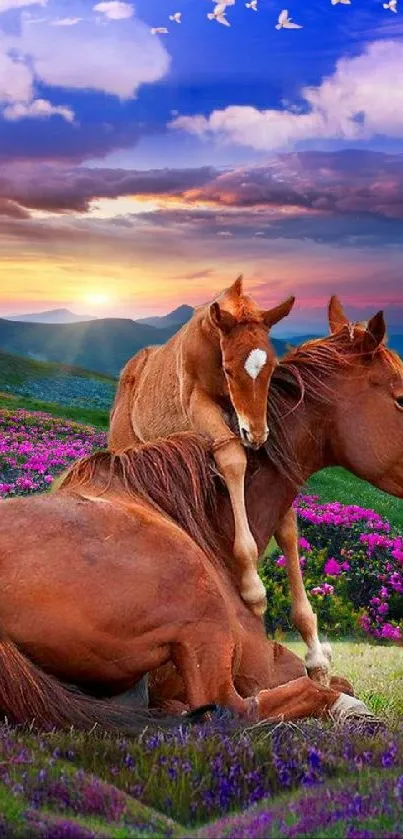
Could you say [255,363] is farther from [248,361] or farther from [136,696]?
[136,696]

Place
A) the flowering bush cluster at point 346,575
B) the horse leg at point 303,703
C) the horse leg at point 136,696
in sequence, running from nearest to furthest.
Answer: the horse leg at point 136,696, the horse leg at point 303,703, the flowering bush cluster at point 346,575

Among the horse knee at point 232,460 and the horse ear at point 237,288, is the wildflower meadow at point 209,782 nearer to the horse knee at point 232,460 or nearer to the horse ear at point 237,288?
the horse knee at point 232,460

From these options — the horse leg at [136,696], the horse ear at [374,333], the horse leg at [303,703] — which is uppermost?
the horse ear at [374,333]

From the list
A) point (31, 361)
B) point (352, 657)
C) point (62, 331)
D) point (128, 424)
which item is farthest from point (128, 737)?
point (62, 331)

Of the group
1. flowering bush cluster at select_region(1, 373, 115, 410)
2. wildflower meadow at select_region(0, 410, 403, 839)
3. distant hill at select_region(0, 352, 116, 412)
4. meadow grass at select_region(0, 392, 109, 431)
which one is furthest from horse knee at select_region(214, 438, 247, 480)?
flowering bush cluster at select_region(1, 373, 115, 410)

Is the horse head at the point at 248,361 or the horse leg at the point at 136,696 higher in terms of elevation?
the horse head at the point at 248,361

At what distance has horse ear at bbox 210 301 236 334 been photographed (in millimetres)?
7156

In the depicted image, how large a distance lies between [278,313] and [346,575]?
981cm

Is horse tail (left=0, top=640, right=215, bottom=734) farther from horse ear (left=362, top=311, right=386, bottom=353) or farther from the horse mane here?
horse ear (left=362, top=311, right=386, bottom=353)

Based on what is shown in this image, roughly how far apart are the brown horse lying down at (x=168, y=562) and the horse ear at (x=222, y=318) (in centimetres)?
62

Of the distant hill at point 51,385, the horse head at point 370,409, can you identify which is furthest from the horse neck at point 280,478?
the distant hill at point 51,385

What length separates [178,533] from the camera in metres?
6.32

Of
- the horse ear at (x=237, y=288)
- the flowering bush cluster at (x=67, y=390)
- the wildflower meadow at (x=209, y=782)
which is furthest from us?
the flowering bush cluster at (x=67, y=390)

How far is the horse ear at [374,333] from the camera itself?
23.7 ft
